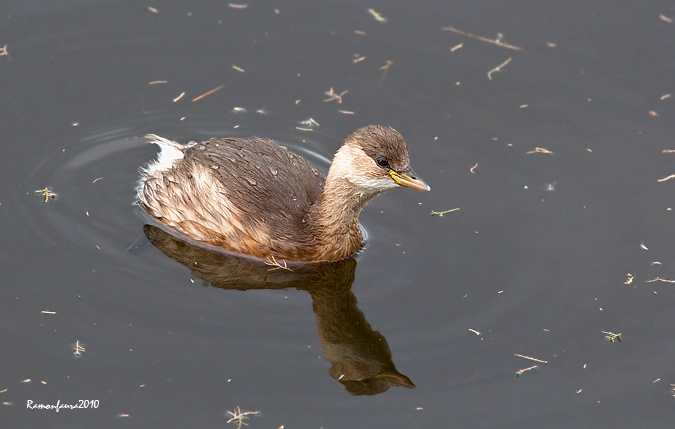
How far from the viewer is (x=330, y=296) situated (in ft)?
25.7

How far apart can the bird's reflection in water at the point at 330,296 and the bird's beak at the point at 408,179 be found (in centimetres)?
102

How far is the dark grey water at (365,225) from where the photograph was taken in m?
6.82

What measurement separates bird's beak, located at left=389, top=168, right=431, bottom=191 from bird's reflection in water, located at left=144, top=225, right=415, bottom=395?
102cm

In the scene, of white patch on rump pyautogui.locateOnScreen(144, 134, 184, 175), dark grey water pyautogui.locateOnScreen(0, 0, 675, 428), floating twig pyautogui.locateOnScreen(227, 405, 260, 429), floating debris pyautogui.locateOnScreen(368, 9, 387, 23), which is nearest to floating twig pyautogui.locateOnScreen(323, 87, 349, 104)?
dark grey water pyautogui.locateOnScreen(0, 0, 675, 428)

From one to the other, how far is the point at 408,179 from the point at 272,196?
127 cm

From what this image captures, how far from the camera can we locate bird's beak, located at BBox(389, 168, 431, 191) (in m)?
7.64

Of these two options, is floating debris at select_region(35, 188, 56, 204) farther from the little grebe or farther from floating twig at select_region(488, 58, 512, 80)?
floating twig at select_region(488, 58, 512, 80)

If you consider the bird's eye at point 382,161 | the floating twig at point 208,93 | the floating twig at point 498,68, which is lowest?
the floating twig at point 208,93

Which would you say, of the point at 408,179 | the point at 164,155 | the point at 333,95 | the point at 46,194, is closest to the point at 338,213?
the point at 408,179

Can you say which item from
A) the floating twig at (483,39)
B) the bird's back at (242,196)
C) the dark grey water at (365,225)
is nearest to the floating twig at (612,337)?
the dark grey water at (365,225)

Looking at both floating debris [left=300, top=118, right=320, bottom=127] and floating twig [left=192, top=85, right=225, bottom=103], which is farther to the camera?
floating twig [left=192, top=85, right=225, bottom=103]

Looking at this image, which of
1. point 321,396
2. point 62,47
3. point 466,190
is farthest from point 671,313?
point 62,47

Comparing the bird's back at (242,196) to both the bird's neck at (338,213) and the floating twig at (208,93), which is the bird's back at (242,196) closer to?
the bird's neck at (338,213)

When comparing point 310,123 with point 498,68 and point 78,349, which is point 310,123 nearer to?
point 498,68
